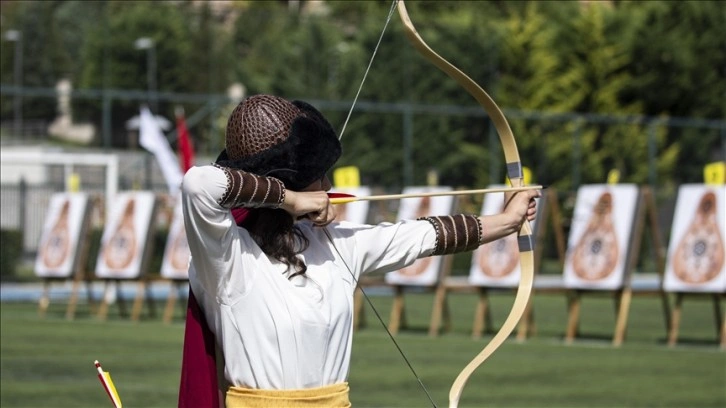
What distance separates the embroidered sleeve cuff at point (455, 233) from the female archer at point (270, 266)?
0.60 ft

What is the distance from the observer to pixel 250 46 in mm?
33812

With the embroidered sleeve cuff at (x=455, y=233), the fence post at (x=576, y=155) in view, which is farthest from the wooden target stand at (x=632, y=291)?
the fence post at (x=576, y=155)

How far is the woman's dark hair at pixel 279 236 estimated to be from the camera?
3.32m

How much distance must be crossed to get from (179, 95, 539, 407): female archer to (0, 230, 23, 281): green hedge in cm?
2152

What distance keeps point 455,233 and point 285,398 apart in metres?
0.61

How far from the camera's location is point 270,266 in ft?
10.8

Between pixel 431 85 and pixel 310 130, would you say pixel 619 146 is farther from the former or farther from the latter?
pixel 310 130

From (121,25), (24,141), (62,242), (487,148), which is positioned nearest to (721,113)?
(487,148)

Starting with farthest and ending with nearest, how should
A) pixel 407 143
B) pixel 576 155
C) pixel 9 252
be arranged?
1. pixel 576 155
2. pixel 407 143
3. pixel 9 252

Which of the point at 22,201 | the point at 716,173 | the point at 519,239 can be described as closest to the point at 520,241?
the point at 519,239

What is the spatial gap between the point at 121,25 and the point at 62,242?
1092 centimetres

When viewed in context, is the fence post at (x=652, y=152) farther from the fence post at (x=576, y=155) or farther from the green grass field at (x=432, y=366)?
the green grass field at (x=432, y=366)

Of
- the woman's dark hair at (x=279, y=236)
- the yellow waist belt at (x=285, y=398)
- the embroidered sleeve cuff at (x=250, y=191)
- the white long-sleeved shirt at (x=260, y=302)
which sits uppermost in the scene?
the embroidered sleeve cuff at (x=250, y=191)

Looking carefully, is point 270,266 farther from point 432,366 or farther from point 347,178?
point 347,178
